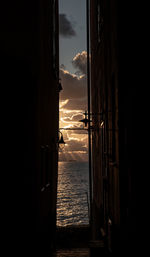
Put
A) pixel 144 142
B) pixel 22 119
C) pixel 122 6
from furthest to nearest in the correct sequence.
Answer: pixel 22 119, pixel 122 6, pixel 144 142

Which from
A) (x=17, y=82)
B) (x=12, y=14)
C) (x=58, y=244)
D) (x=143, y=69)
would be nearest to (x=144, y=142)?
(x=143, y=69)

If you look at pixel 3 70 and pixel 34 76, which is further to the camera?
pixel 34 76

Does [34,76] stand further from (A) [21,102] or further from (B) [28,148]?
(B) [28,148]

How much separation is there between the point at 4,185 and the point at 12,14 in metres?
4.13

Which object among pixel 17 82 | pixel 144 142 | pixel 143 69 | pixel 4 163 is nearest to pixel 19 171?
pixel 4 163

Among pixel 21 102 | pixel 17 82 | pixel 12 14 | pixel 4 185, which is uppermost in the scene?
pixel 12 14

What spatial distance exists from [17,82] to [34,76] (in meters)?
0.50

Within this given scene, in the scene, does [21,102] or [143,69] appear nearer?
[143,69]

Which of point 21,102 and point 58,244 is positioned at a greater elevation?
point 21,102

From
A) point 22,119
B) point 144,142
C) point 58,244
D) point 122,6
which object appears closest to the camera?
point 144,142

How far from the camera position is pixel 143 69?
19.9ft

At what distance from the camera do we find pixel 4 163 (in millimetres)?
7324

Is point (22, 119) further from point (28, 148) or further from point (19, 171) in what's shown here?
point (19, 171)

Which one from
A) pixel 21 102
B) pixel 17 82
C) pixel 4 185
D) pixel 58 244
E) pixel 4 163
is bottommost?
pixel 58 244
